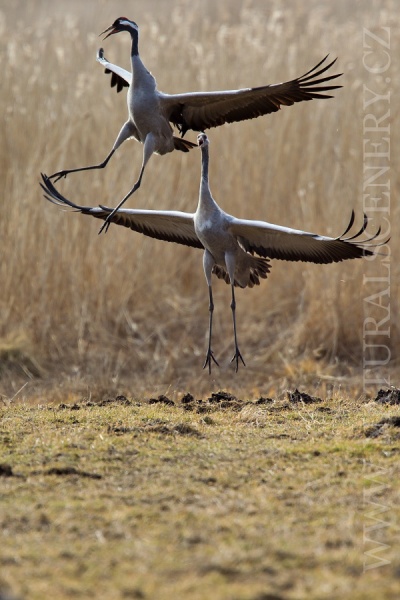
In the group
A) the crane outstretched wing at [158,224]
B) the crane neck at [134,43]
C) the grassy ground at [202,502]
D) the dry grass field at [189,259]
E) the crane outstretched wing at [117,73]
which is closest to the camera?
the grassy ground at [202,502]

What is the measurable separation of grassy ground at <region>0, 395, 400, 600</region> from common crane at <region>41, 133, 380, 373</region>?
0.56 metres

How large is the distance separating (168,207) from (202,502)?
5.03 meters

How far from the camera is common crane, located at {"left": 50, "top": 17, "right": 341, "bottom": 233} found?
4.29 metres

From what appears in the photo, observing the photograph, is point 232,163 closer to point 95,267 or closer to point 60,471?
point 95,267

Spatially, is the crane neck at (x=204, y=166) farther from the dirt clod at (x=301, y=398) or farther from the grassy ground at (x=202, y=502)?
the dirt clod at (x=301, y=398)

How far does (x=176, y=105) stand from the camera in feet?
14.6

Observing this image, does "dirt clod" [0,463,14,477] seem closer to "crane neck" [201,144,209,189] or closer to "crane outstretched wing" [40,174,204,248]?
"crane outstretched wing" [40,174,204,248]

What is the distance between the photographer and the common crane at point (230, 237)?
4.80 metres

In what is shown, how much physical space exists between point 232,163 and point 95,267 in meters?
1.57

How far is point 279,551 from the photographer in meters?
3.13

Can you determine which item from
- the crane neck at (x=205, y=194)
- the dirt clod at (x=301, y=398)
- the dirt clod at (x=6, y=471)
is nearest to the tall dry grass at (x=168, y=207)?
the dirt clod at (x=301, y=398)

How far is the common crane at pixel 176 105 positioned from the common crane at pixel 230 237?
7.2 inches

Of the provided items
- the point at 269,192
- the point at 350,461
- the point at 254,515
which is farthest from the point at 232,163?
the point at 254,515

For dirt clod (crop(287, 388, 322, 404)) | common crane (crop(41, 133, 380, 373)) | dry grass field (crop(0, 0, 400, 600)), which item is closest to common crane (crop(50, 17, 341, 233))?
common crane (crop(41, 133, 380, 373))
